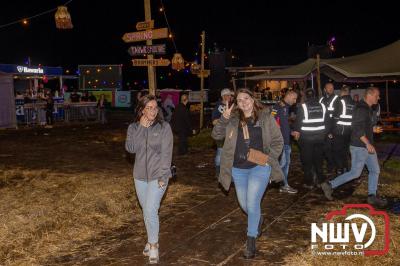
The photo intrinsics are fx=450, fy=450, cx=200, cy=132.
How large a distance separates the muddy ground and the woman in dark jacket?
0.77 m

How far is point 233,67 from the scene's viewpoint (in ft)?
147

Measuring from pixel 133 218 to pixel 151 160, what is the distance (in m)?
Result: 2.44

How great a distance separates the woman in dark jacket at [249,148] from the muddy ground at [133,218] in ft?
2.53

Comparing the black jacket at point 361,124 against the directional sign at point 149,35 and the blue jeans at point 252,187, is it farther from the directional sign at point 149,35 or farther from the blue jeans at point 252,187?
the directional sign at point 149,35

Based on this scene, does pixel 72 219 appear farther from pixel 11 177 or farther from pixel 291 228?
pixel 11 177

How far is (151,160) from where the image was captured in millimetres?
5246

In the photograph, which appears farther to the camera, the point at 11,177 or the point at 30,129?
the point at 30,129

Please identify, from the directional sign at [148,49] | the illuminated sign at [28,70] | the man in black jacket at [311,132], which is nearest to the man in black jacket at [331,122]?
the man in black jacket at [311,132]

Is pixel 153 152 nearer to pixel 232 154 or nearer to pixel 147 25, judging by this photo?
pixel 232 154

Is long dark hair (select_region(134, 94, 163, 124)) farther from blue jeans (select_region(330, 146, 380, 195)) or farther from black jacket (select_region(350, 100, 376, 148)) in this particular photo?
blue jeans (select_region(330, 146, 380, 195))

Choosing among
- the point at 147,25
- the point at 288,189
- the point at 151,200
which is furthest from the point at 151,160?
the point at 147,25

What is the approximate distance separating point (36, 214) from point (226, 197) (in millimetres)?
3386

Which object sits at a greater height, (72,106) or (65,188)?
(72,106)

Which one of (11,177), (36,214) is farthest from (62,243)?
(11,177)
